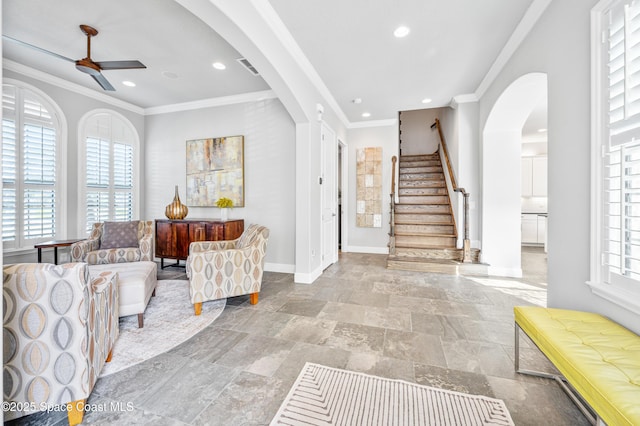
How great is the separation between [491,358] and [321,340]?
1.28 metres

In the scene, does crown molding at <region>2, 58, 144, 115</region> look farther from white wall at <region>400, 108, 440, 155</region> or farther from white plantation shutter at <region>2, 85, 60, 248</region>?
white wall at <region>400, 108, 440, 155</region>

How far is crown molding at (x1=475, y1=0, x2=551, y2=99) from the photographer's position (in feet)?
7.72

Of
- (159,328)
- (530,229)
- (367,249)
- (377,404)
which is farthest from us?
(530,229)

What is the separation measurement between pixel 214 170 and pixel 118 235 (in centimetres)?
178

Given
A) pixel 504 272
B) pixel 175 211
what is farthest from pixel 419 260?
pixel 175 211

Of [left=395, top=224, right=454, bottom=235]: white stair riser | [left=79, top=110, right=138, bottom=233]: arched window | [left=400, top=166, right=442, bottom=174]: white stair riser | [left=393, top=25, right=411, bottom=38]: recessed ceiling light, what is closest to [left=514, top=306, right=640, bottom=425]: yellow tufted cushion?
[left=393, top=25, right=411, bottom=38]: recessed ceiling light

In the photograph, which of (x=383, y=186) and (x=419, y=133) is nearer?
(x=383, y=186)

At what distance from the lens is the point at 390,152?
573 centimetres

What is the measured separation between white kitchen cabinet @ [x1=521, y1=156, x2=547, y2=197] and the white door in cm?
557

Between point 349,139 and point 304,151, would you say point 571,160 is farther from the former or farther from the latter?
point 349,139

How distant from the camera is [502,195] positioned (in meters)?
4.00

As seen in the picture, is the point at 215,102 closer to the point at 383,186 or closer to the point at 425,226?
the point at 383,186

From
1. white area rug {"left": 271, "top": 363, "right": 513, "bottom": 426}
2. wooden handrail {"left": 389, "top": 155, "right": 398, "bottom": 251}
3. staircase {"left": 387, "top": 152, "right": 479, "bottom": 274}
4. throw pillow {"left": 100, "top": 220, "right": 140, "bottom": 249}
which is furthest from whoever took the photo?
wooden handrail {"left": 389, "top": 155, "right": 398, "bottom": 251}

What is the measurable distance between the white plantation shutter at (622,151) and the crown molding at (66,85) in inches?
240
